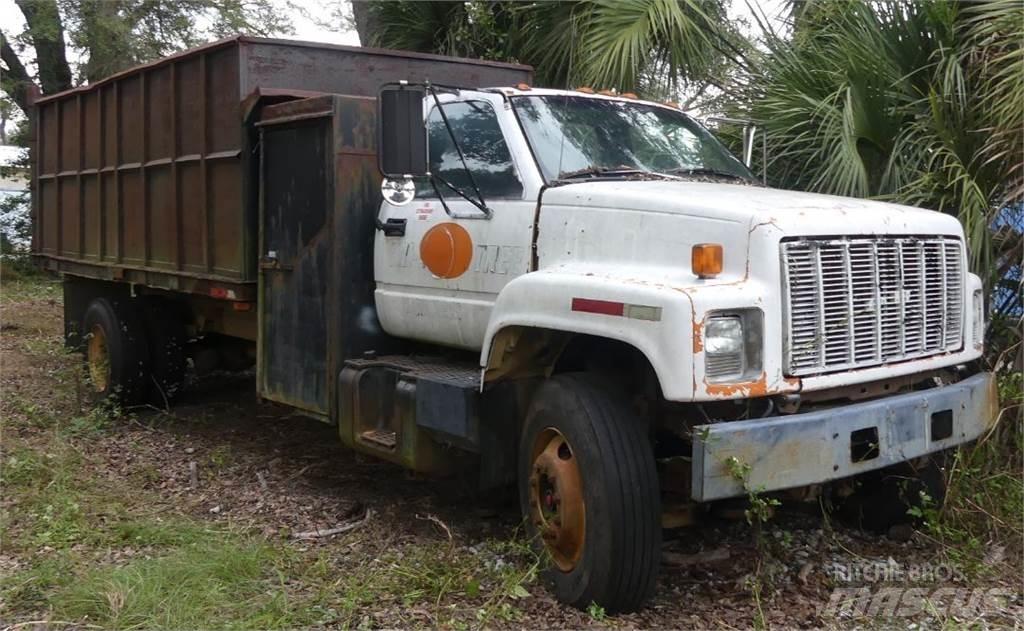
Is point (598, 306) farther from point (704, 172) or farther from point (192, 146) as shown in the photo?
point (192, 146)

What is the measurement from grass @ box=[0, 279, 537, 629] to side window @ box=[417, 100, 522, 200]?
1729 mm

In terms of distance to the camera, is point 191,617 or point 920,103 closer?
point 191,617

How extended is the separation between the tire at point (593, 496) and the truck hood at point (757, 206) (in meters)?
0.79

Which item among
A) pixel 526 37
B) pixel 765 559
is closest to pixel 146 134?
pixel 526 37

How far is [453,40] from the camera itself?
9.90 m

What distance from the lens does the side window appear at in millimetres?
4969

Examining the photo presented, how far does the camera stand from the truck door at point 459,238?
4879mm

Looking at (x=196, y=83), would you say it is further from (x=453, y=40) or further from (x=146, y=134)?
(x=453, y=40)

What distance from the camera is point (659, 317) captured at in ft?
12.2

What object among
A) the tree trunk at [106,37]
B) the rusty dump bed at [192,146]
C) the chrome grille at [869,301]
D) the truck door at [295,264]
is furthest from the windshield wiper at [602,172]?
the tree trunk at [106,37]

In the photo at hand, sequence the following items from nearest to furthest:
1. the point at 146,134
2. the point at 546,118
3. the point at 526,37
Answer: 1. the point at 546,118
2. the point at 146,134
3. the point at 526,37

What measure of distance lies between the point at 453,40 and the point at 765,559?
21.8 ft

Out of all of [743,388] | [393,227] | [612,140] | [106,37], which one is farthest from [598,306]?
[106,37]

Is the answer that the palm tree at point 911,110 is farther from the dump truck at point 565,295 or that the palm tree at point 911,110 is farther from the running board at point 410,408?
the running board at point 410,408
